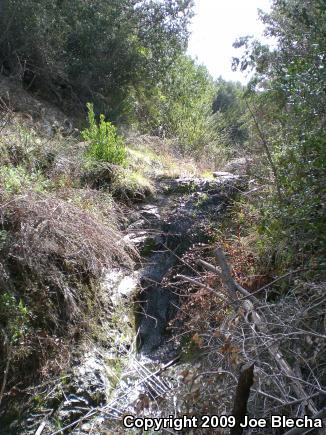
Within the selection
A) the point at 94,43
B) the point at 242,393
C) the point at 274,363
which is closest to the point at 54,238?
the point at 274,363

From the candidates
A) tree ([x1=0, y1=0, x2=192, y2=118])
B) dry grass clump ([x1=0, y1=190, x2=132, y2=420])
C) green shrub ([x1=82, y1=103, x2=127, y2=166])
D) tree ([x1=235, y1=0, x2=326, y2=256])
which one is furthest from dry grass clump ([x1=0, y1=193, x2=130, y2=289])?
tree ([x1=0, y1=0, x2=192, y2=118])

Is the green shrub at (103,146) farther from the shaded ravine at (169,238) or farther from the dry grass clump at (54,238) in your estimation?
the dry grass clump at (54,238)

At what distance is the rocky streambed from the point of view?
127 inches

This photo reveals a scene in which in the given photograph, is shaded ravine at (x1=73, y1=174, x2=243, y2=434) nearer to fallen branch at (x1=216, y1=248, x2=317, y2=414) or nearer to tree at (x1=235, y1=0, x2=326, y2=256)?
fallen branch at (x1=216, y1=248, x2=317, y2=414)

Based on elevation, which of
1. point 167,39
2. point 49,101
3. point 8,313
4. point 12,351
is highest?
point 167,39

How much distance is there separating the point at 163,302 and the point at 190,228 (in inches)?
48.5

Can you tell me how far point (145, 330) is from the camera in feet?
14.7

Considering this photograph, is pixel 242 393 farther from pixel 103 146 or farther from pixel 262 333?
pixel 103 146

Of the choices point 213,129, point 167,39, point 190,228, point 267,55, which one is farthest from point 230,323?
point 213,129

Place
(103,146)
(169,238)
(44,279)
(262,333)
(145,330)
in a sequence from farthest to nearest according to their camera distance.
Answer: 1. (103,146)
2. (169,238)
3. (145,330)
4. (44,279)
5. (262,333)

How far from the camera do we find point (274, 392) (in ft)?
9.09

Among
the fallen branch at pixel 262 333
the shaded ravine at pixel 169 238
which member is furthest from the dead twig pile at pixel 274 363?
the shaded ravine at pixel 169 238

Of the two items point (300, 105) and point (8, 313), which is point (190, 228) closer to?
point (300, 105)

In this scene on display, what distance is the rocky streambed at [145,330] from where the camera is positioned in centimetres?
321
